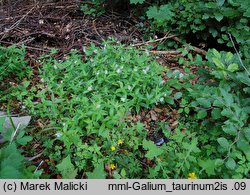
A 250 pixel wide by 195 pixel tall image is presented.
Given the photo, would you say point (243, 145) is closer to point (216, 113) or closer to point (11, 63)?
point (216, 113)

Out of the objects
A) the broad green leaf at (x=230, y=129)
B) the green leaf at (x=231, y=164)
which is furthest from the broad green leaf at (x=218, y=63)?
the green leaf at (x=231, y=164)

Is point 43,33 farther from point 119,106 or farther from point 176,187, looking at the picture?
point 176,187

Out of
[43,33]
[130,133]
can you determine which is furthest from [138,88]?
[43,33]

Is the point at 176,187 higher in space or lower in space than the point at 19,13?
lower

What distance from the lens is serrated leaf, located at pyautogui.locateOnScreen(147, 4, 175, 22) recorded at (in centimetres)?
384

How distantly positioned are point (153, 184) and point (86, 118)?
98cm

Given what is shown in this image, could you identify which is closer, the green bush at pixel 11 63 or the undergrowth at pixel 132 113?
the undergrowth at pixel 132 113

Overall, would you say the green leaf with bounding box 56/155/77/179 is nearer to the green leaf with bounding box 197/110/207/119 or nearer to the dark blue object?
the dark blue object

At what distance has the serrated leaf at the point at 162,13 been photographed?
3838mm

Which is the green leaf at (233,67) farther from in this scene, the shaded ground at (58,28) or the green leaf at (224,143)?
the shaded ground at (58,28)

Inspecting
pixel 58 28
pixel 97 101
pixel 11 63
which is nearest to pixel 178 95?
pixel 97 101

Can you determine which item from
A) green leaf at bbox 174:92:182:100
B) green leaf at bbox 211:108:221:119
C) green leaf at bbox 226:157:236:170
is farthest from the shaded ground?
green leaf at bbox 226:157:236:170

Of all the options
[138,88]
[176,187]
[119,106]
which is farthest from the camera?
[138,88]

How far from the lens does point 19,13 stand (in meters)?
4.55
